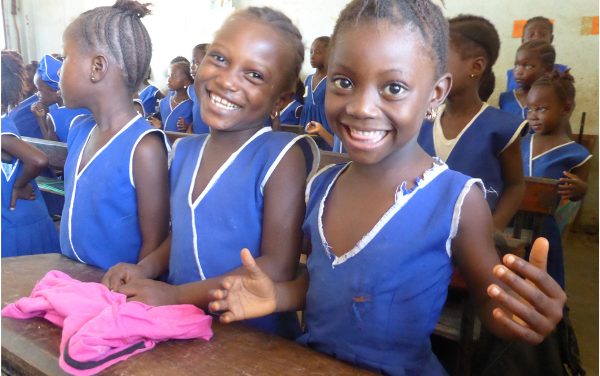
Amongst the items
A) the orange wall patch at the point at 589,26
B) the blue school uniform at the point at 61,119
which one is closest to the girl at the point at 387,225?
the blue school uniform at the point at 61,119

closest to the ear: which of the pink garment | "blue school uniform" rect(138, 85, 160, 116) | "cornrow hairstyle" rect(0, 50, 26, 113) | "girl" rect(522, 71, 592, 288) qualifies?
the pink garment

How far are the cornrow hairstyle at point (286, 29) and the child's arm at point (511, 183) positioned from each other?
885mm

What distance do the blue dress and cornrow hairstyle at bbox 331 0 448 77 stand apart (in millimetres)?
227

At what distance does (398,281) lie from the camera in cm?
96

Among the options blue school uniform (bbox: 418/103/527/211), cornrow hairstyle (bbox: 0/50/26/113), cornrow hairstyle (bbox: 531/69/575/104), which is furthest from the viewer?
cornrow hairstyle (bbox: 531/69/575/104)

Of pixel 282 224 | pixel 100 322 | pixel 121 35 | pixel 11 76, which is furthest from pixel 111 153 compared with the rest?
pixel 11 76

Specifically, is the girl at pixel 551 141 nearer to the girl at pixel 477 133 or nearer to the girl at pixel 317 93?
the girl at pixel 477 133

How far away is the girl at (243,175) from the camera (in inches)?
45.4

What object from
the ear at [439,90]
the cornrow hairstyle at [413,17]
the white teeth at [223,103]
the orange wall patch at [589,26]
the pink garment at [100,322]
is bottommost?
the pink garment at [100,322]

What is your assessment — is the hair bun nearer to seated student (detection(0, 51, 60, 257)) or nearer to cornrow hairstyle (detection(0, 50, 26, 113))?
seated student (detection(0, 51, 60, 257))

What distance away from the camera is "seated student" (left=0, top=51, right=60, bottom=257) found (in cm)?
195

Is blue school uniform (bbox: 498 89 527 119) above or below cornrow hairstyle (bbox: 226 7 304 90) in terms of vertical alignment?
below

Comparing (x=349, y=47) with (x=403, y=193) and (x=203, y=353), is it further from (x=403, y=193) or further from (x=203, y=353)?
(x=203, y=353)

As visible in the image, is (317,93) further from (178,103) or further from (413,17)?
(413,17)
